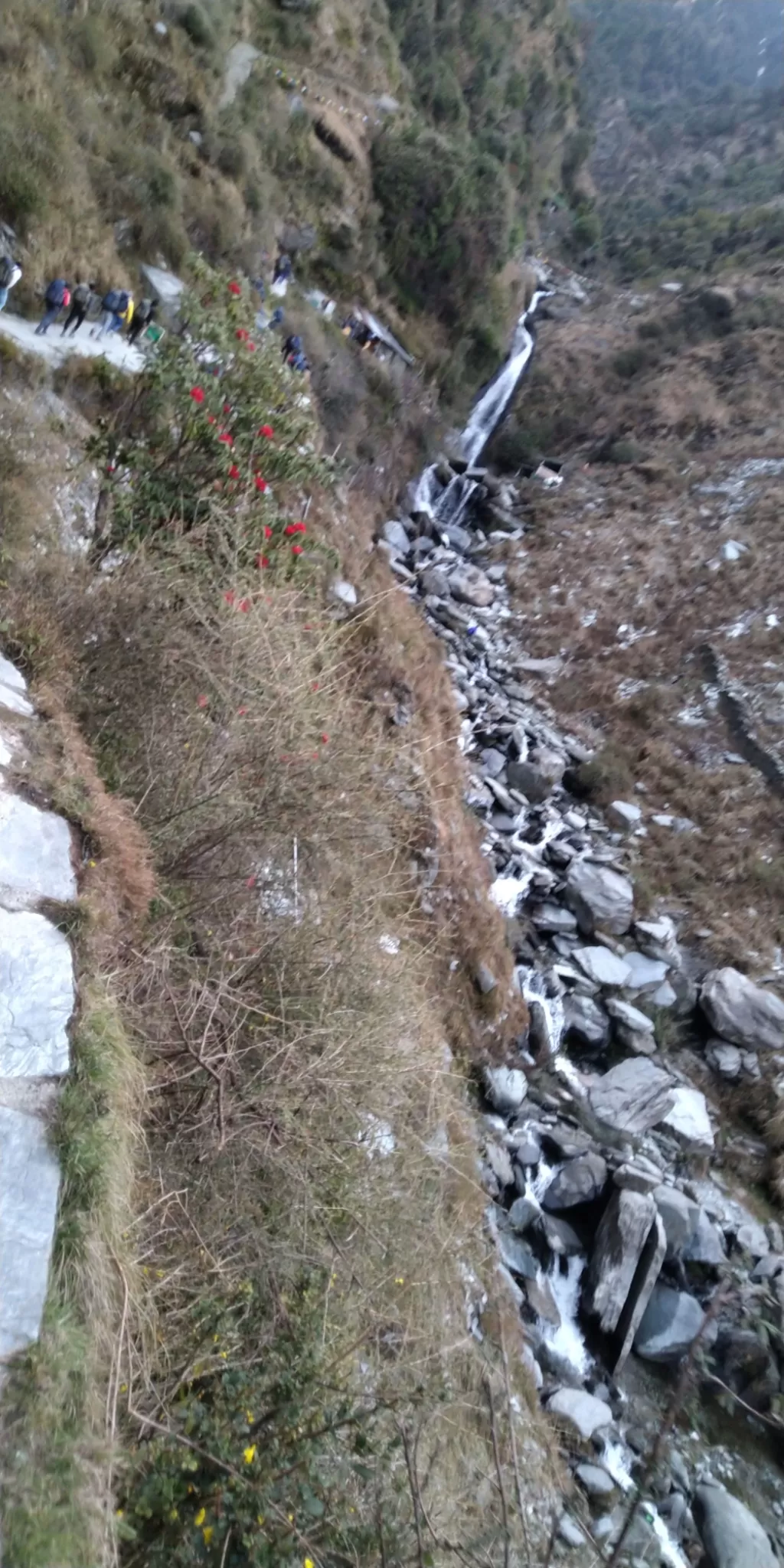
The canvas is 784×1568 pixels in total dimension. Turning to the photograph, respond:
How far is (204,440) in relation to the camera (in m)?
6.49

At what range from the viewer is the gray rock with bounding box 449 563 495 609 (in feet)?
55.0

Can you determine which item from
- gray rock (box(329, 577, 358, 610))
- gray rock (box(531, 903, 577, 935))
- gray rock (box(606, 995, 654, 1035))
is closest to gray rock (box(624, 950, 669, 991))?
gray rock (box(606, 995, 654, 1035))

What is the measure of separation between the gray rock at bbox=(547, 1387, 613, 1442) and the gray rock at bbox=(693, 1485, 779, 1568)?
81 centimetres

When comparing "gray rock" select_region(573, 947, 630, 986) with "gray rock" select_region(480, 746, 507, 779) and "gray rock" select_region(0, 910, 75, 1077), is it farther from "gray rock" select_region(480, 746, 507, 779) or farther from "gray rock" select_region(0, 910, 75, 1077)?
"gray rock" select_region(0, 910, 75, 1077)

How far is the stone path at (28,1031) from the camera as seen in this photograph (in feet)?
9.38

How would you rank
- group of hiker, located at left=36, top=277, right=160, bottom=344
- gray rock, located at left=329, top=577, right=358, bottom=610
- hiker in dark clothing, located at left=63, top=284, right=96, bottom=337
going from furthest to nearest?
gray rock, located at left=329, top=577, right=358, bottom=610
hiker in dark clothing, located at left=63, top=284, right=96, bottom=337
group of hiker, located at left=36, top=277, right=160, bottom=344

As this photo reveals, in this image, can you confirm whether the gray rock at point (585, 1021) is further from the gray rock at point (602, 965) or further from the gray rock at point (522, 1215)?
the gray rock at point (522, 1215)

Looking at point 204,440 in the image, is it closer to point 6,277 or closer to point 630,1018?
point 6,277

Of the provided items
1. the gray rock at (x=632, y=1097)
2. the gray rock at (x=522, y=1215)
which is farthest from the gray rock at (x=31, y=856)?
the gray rock at (x=632, y=1097)

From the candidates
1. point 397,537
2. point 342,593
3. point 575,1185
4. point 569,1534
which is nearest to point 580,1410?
point 569,1534

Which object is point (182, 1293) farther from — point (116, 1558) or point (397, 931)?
point (397, 931)

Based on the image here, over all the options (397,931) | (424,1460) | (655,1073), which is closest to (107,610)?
(397,931)

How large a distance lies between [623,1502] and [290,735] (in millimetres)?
6132

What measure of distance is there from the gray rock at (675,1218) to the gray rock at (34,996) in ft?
21.3
